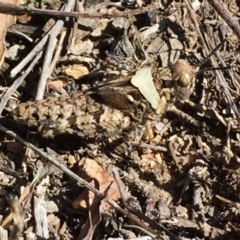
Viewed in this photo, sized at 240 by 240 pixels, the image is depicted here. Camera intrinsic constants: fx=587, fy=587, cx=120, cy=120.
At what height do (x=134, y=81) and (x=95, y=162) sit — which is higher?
(x=134, y=81)


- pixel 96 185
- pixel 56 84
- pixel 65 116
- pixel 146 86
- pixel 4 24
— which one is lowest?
pixel 96 185

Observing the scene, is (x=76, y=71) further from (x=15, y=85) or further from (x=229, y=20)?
(x=229, y=20)

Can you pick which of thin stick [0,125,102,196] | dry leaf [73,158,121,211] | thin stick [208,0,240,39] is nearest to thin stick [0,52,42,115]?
thin stick [0,125,102,196]

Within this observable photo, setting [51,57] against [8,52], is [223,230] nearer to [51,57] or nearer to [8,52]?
[51,57]

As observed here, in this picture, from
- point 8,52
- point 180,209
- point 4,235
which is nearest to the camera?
point 4,235

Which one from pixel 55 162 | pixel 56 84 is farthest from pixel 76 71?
pixel 55 162

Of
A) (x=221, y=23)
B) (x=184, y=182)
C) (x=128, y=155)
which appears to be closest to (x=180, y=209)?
(x=184, y=182)
